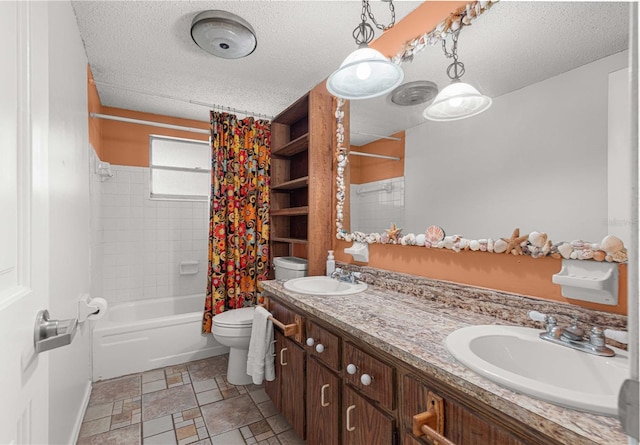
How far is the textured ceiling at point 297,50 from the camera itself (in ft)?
3.41

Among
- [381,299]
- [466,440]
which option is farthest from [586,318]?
[381,299]

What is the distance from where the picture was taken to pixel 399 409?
3.10 feet

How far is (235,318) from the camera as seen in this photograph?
2.31 m

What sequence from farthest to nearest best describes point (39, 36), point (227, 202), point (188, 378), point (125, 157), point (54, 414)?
1. point (125, 157)
2. point (227, 202)
3. point (188, 378)
4. point (54, 414)
5. point (39, 36)

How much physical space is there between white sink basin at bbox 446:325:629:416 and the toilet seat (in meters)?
1.66

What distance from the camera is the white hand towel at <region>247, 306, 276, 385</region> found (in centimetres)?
175

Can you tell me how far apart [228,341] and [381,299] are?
4.33 feet

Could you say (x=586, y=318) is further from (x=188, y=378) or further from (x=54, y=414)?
(x=188, y=378)

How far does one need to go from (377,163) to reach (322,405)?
52.6 inches

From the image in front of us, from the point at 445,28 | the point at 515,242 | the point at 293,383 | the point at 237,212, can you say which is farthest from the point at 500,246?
the point at 237,212

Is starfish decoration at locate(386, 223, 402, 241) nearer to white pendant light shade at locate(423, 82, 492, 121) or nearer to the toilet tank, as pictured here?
white pendant light shade at locate(423, 82, 492, 121)

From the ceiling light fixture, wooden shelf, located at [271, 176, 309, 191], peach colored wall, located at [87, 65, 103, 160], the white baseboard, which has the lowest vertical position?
the white baseboard

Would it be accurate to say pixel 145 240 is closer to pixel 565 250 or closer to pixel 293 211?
pixel 293 211

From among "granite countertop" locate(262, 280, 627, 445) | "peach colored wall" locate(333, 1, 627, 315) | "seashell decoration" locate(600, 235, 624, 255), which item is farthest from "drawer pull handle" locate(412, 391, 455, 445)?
"seashell decoration" locate(600, 235, 624, 255)
